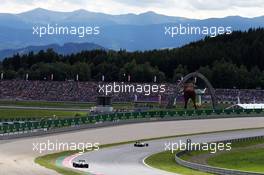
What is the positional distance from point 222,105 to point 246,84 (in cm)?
4645

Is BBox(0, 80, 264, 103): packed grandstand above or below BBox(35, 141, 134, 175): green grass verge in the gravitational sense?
above

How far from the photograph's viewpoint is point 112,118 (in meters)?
80.4

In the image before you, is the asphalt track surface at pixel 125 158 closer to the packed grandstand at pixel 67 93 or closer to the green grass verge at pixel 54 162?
the green grass verge at pixel 54 162

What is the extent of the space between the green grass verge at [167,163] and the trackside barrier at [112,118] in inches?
575

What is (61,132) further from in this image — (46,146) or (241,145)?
(241,145)

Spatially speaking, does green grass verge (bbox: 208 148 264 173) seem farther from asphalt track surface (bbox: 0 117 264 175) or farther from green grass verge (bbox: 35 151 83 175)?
green grass verge (bbox: 35 151 83 175)

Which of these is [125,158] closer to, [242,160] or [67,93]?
[242,160]

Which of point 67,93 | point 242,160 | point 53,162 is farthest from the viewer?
point 67,93

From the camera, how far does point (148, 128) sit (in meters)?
79.4

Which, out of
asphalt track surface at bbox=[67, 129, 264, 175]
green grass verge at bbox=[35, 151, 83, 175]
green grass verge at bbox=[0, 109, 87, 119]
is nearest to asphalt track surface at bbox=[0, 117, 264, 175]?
asphalt track surface at bbox=[67, 129, 264, 175]

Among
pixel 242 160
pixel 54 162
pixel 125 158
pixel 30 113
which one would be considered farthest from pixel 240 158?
pixel 30 113

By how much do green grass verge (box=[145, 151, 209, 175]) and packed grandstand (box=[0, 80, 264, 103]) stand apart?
8614 centimetres

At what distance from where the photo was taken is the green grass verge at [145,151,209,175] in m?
42.1

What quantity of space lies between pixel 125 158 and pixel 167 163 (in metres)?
3.77
